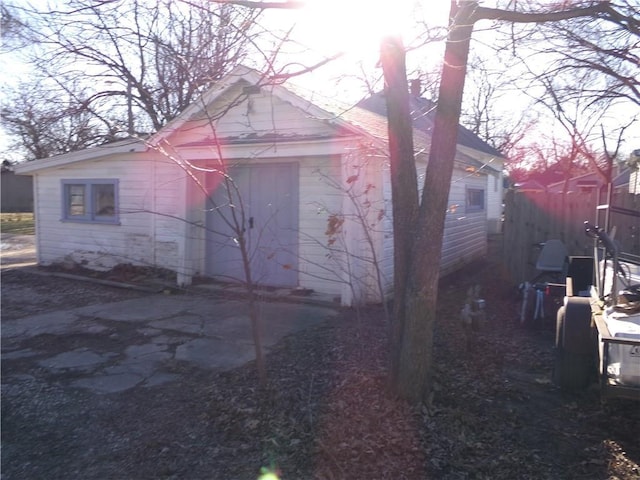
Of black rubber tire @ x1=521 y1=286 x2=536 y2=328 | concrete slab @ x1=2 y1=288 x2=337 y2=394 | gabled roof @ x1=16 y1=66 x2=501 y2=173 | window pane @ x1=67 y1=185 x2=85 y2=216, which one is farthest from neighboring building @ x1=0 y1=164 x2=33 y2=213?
black rubber tire @ x1=521 y1=286 x2=536 y2=328

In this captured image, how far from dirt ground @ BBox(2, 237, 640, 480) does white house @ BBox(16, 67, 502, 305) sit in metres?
1.88

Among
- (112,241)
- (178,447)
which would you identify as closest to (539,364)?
(178,447)

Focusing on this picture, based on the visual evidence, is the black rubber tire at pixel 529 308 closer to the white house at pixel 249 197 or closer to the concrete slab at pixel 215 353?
the white house at pixel 249 197

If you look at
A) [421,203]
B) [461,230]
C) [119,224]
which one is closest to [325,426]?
[421,203]

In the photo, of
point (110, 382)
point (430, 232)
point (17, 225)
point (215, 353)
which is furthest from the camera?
point (17, 225)

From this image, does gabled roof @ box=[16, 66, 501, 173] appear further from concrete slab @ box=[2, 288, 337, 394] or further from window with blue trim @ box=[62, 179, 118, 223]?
concrete slab @ box=[2, 288, 337, 394]

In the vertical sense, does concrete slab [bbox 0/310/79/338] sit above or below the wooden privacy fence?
below

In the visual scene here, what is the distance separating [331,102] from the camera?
33.8 feet

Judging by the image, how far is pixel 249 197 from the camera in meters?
10.4

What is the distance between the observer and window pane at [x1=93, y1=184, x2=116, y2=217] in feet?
41.0

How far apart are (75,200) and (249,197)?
17.0 feet

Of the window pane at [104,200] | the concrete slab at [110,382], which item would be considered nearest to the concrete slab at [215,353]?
the concrete slab at [110,382]

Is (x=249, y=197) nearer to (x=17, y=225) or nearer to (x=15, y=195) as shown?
(x=17, y=225)

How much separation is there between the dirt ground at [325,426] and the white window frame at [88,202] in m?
6.64
